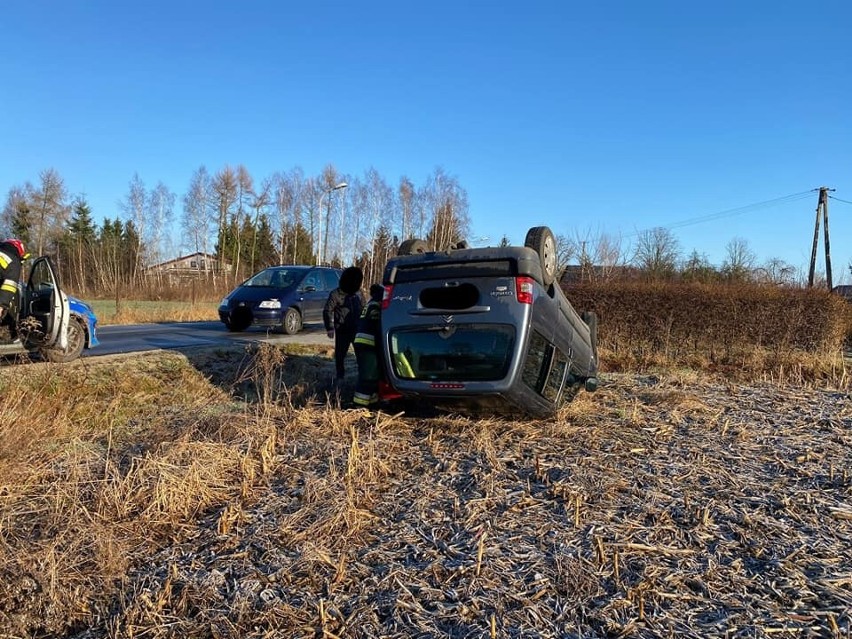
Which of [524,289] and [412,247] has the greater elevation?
[412,247]

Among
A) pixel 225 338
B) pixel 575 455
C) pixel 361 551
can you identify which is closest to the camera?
pixel 361 551

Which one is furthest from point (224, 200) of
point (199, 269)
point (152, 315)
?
point (152, 315)

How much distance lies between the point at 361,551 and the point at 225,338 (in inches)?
419

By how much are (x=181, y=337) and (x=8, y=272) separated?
19.8 feet

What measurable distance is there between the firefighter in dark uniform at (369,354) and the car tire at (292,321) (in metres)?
8.58

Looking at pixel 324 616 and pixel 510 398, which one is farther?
pixel 510 398

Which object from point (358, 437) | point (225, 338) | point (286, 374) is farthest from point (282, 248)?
point (358, 437)

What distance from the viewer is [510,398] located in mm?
5320

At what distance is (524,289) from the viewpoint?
536cm

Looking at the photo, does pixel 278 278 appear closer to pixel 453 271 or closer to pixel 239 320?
pixel 239 320

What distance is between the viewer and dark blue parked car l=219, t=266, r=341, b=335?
14.6 m

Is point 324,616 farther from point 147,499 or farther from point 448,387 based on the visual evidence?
point 448,387

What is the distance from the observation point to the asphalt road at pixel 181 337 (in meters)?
11.6

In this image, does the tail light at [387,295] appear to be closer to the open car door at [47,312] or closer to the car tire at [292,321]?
the open car door at [47,312]
